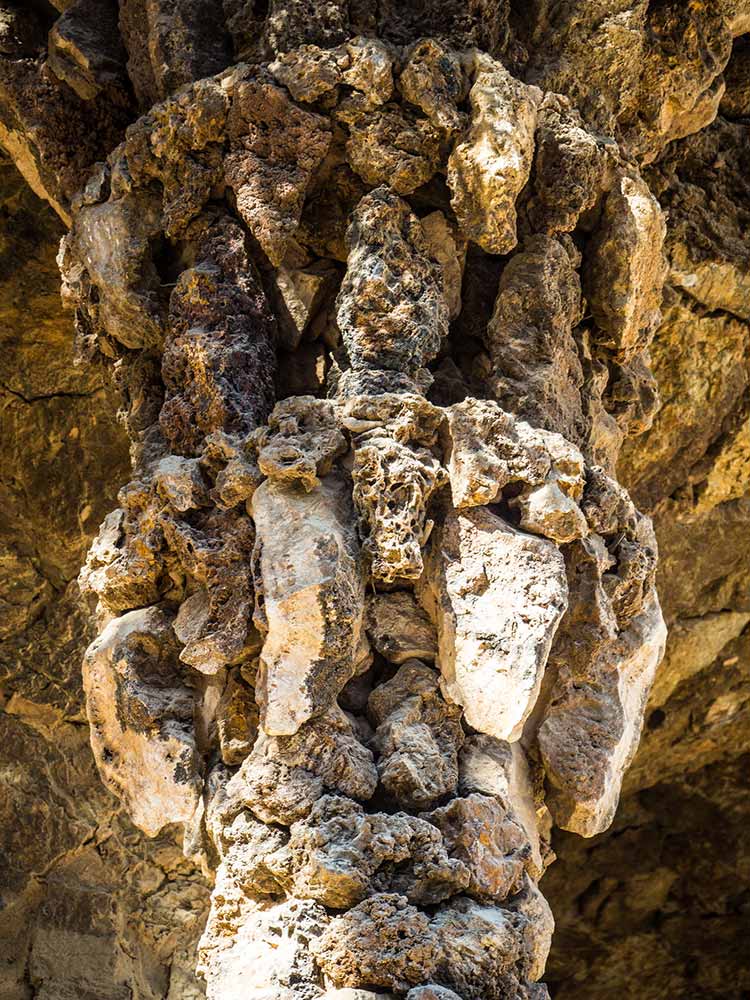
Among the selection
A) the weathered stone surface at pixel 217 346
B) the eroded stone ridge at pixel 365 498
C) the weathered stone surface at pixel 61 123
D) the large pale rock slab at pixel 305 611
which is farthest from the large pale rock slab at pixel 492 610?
the weathered stone surface at pixel 61 123

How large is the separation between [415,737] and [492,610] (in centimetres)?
18

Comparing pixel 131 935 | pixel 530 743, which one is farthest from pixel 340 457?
pixel 131 935

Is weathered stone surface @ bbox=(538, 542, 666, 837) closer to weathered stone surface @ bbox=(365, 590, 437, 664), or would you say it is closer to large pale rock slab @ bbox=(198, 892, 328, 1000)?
weathered stone surface @ bbox=(365, 590, 437, 664)

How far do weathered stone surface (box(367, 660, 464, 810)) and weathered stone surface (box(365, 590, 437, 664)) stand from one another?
2 cm

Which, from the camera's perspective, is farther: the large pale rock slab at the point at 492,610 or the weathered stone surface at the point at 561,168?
the weathered stone surface at the point at 561,168

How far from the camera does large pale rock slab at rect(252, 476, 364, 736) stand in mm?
1314

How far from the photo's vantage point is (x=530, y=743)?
1.51m

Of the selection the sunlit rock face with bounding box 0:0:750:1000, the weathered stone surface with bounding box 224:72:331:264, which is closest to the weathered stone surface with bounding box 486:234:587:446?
the sunlit rock face with bounding box 0:0:750:1000

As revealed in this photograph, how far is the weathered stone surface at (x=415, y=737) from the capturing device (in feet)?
4.31

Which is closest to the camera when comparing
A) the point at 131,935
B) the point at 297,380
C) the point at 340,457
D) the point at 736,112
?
the point at 340,457

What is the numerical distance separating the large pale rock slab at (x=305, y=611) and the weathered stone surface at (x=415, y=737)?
70mm

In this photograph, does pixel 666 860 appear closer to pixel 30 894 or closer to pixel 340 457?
pixel 30 894

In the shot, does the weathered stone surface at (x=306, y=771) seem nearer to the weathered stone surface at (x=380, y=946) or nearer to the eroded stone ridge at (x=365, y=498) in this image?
the eroded stone ridge at (x=365, y=498)

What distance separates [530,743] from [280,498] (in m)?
0.48
